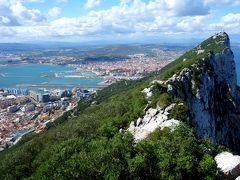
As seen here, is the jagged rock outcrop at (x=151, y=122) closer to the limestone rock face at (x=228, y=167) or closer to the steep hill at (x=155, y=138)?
the steep hill at (x=155, y=138)

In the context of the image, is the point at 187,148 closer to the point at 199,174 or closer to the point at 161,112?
the point at 199,174

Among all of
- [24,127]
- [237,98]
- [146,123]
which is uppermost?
[146,123]

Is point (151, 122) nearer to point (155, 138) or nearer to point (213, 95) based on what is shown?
point (155, 138)

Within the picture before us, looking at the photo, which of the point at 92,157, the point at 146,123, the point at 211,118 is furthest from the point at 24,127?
the point at 92,157

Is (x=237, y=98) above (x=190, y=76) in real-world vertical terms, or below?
below

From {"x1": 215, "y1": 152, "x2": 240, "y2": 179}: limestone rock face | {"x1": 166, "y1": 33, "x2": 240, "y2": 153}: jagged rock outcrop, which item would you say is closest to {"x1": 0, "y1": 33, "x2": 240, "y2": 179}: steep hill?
{"x1": 166, "y1": 33, "x2": 240, "y2": 153}: jagged rock outcrop

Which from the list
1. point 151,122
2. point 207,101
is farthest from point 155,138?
point 207,101

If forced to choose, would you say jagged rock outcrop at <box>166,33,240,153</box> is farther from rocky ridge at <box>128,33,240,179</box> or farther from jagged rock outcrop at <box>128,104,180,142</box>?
jagged rock outcrop at <box>128,104,180,142</box>
